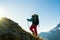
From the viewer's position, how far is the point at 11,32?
16.4m

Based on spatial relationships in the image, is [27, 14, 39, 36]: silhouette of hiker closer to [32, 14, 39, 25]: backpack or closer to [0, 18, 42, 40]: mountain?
[32, 14, 39, 25]: backpack

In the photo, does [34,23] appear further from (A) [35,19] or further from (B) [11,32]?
(B) [11,32]

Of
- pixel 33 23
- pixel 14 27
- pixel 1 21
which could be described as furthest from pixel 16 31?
pixel 33 23

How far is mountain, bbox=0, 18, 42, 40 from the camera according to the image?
51.8 feet

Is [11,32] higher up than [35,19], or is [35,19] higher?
[35,19]

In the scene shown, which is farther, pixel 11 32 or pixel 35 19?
pixel 35 19

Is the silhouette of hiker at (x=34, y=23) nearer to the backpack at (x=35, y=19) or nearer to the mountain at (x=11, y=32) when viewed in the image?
the backpack at (x=35, y=19)

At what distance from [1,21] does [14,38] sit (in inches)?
111

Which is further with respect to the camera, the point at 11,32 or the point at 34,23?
the point at 34,23

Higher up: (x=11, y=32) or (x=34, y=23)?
(x=34, y=23)

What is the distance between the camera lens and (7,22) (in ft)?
59.5

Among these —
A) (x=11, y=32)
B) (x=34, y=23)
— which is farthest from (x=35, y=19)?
(x=11, y=32)

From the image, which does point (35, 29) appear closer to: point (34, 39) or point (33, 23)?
point (33, 23)

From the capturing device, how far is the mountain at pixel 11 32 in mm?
15797
